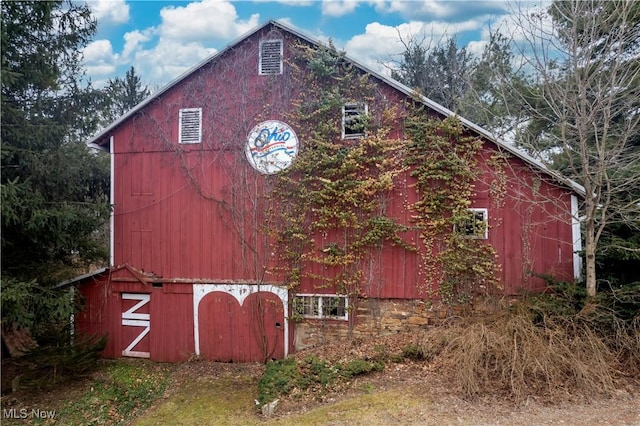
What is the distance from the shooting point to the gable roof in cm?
727

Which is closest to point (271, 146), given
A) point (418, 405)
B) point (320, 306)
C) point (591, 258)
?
point (320, 306)

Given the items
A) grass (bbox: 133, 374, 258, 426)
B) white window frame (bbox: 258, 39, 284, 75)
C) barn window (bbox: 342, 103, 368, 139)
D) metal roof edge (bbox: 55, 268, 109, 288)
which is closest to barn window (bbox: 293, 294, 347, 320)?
grass (bbox: 133, 374, 258, 426)

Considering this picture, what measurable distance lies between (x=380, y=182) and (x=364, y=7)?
5.29 metres

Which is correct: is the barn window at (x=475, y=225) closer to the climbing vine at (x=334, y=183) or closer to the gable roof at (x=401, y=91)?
the climbing vine at (x=334, y=183)

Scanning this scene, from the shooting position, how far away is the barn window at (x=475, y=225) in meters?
7.70

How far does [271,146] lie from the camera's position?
8555 mm

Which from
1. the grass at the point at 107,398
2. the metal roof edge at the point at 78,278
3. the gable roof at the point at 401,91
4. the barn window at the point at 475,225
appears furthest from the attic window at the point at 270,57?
the grass at the point at 107,398

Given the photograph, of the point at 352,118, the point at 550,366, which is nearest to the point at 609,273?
the point at 550,366

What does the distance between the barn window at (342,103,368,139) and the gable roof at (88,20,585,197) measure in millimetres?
739

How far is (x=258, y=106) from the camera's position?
8.61m

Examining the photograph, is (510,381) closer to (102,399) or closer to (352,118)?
(352,118)

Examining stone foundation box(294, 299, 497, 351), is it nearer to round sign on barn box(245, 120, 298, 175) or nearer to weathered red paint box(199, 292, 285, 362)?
weathered red paint box(199, 292, 285, 362)

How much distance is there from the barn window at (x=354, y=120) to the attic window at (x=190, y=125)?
3.24 m

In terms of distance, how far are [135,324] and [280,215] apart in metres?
4.22
